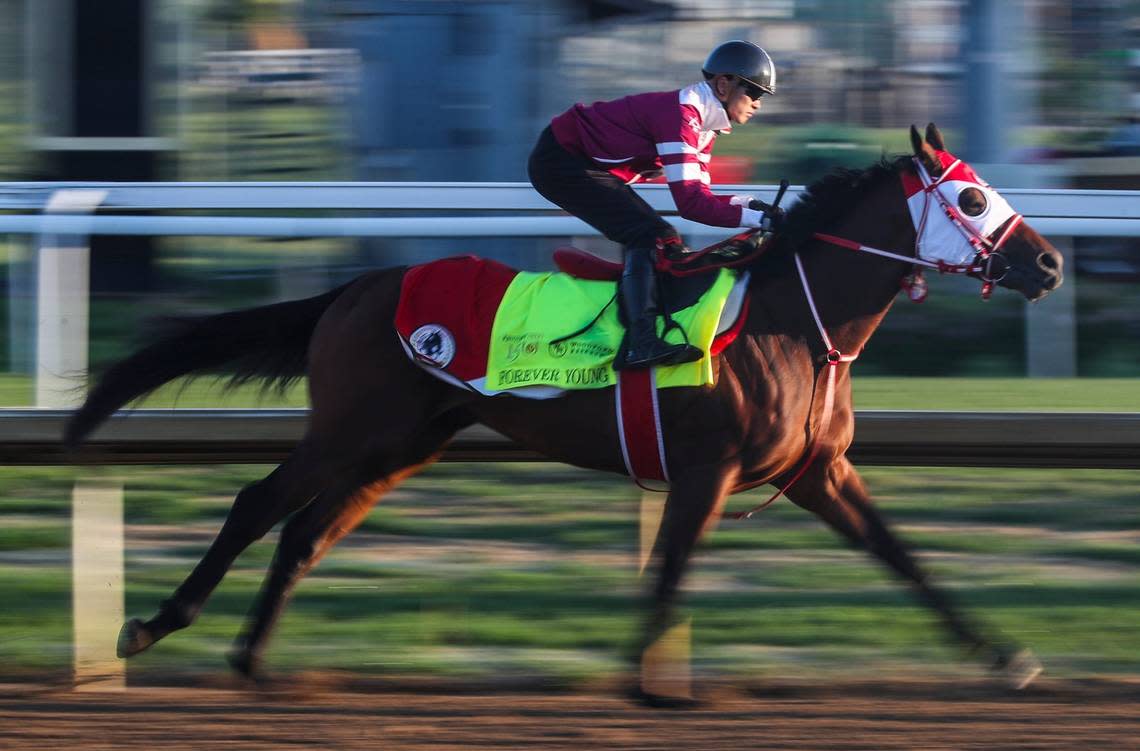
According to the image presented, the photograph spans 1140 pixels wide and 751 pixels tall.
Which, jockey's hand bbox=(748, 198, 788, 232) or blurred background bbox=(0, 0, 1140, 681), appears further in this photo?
blurred background bbox=(0, 0, 1140, 681)

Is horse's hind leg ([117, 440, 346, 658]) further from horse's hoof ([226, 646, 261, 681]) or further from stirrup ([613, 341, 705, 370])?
stirrup ([613, 341, 705, 370])

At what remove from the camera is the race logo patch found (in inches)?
172

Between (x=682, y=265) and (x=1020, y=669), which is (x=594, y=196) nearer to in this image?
(x=682, y=265)

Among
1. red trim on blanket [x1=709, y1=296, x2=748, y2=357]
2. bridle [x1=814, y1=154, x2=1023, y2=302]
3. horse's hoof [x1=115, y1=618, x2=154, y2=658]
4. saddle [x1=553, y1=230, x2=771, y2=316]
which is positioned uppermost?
bridle [x1=814, y1=154, x2=1023, y2=302]

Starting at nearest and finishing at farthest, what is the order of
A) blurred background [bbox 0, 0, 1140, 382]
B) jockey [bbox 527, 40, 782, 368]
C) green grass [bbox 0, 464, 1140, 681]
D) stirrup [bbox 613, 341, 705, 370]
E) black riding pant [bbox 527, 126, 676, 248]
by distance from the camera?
stirrup [bbox 613, 341, 705, 370]
jockey [bbox 527, 40, 782, 368]
black riding pant [bbox 527, 126, 676, 248]
green grass [bbox 0, 464, 1140, 681]
blurred background [bbox 0, 0, 1140, 382]

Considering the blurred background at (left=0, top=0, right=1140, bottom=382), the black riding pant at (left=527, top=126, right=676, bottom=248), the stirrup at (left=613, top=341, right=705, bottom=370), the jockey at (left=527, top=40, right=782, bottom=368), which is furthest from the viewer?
the blurred background at (left=0, top=0, right=1140, bottom=382)

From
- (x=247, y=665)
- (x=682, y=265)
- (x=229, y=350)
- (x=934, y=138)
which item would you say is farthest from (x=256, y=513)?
(x=934, y=138)

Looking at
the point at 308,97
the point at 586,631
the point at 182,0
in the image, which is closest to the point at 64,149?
the point at 182,0

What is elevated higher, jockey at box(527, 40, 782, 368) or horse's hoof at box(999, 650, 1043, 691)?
jockey at box(527, 40, 782, 368)

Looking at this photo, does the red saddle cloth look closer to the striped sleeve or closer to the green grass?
Answer: the striped sleeve

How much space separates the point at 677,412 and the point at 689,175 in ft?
2.04

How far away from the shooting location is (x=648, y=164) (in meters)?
4.54

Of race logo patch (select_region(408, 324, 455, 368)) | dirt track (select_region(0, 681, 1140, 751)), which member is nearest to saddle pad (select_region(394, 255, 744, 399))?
race logo patch (select_region(408, 324, 455, 368))

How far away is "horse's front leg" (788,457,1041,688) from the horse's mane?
0.61 meters
